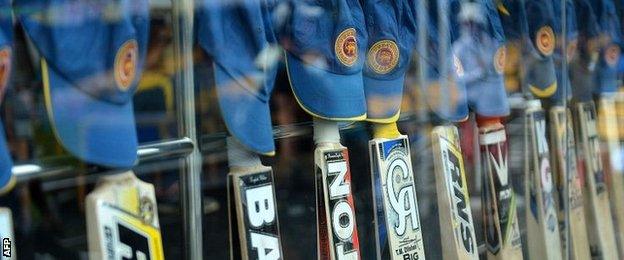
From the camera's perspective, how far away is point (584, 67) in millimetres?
3203

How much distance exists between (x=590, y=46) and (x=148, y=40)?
1.97 metres

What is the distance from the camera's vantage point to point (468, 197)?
2.59 metres

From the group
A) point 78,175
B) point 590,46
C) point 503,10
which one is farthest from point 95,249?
point 590,46

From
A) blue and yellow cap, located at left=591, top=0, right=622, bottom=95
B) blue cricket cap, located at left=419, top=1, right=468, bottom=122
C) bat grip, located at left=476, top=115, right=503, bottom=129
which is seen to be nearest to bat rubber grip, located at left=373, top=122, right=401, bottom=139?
blue cricket cap, located at left=419, top=1, right=468, bottom=122

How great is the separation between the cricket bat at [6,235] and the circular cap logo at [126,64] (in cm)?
34

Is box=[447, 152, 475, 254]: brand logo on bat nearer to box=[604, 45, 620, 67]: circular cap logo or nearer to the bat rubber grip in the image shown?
the bat rubber grip

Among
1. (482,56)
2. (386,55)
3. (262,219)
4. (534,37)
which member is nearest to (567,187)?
(534,37)

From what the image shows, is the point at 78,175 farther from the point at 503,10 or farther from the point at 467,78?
the point at 503,10

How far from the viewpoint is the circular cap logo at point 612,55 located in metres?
3.21

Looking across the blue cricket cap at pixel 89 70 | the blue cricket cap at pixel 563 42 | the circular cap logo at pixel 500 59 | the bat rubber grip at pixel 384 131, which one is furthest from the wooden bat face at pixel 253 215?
the blue cricket cap at pixel 563 42

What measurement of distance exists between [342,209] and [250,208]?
0.32m

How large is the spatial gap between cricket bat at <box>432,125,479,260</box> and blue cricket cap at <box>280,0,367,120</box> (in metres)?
0.42

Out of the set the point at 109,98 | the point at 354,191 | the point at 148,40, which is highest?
the point at 148,40

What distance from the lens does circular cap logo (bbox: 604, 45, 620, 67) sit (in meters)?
3.21
